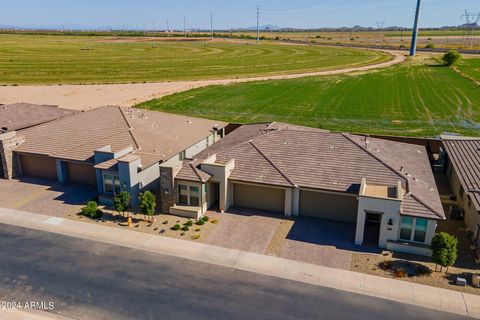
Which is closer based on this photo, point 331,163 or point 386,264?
point 386,264

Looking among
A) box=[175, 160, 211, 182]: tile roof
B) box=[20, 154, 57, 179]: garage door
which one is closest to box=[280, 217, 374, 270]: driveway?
box=[175, 160, 211, 182]: tile roof

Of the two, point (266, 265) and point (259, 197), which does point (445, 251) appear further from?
point (259, 197)

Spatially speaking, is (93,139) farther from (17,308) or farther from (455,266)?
(455,266)

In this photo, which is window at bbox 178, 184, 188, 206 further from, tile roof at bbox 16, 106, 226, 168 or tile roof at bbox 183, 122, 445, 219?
tile roof at bbox 16, 106, 226, 168

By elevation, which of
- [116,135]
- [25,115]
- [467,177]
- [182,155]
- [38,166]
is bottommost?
[38,166]

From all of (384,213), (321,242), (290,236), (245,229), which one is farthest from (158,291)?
(384,213)

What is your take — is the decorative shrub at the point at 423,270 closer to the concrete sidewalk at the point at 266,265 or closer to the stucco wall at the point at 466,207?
the concrete sidewalk at the point at 266,265
